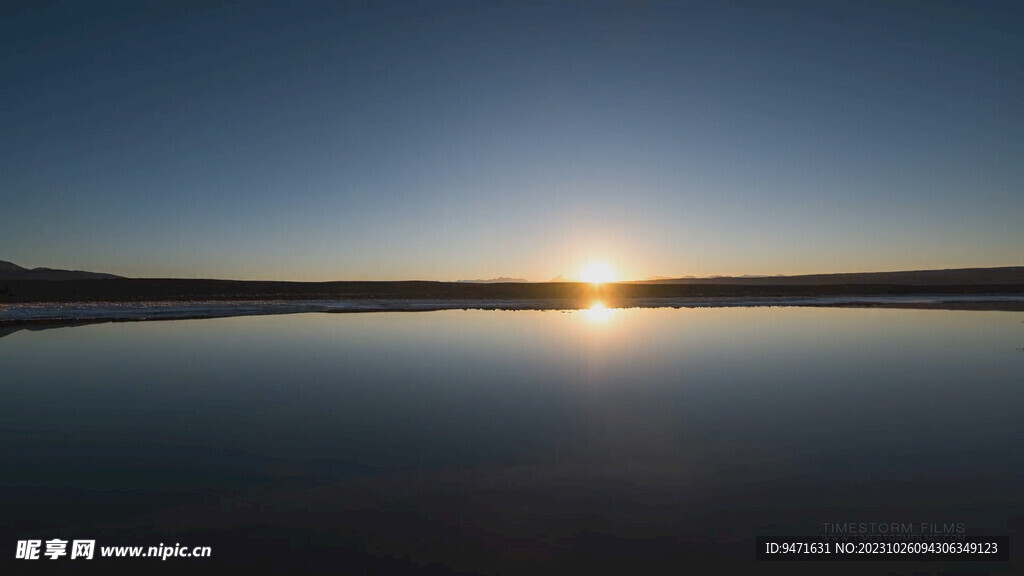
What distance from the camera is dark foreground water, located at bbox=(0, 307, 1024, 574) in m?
5.89

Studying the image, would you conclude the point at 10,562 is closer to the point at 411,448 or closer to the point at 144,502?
the point at 144,502

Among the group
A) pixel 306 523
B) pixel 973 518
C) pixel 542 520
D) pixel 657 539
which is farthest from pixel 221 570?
pixel 973 518

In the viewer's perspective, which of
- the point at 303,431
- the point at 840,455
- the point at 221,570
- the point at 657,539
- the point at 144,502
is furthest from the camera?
the point at 303,431

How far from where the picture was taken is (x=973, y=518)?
631cm

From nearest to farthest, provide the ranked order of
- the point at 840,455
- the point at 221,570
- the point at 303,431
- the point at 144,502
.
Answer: the point at 221,570
the point at 144,502
the point at 840,455
the point at 303,431

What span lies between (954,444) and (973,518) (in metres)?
3.07

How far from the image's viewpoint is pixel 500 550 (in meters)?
5.75

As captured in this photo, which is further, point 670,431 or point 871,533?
point 670,431

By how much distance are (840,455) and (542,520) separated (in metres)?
4.80

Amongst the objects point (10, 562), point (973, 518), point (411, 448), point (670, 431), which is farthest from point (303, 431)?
point (973, 518)

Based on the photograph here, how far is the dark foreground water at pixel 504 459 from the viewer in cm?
589

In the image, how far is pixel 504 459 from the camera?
27.3 ft

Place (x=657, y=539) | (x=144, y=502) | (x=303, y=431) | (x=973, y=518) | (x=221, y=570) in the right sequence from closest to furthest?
(x=221, y=570) → (x=657, y=539) → (x=973, y=518) → (x=144, y=502) → (x=303, y=431)

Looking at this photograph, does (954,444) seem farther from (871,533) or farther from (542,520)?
(542,520)
